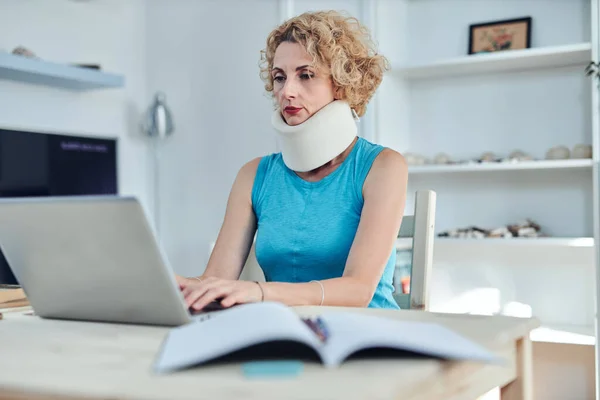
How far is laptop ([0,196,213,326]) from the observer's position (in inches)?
36.1

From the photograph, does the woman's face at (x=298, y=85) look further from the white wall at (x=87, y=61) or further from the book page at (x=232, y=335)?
the white wall at (x=87, y=61)

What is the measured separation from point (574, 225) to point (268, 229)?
185cm

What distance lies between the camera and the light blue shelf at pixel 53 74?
3150 mm

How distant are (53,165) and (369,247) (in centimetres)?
250

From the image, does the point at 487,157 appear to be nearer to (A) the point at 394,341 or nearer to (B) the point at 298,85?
(B) the point at 298,85

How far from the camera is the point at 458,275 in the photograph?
11.3 feet

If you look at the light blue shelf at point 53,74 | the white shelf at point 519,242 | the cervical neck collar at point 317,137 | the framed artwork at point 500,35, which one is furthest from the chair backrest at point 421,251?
the light blue shelf at point 53,74

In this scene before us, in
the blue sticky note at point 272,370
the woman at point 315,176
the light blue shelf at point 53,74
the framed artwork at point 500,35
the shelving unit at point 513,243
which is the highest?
the framed artwork at point 500,35

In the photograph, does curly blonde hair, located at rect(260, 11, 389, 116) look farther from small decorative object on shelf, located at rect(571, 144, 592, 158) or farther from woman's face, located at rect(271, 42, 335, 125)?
small decorative object on shelf, located at rect(571, 144, 592, 158)

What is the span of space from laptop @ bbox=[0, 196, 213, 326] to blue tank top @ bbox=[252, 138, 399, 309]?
0.66m

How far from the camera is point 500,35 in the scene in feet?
10.8

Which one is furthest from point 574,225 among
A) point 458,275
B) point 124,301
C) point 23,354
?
point 23,354

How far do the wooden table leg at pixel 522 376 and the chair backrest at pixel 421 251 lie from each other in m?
0.48

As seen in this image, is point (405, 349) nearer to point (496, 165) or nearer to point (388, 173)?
point (388, 173)
